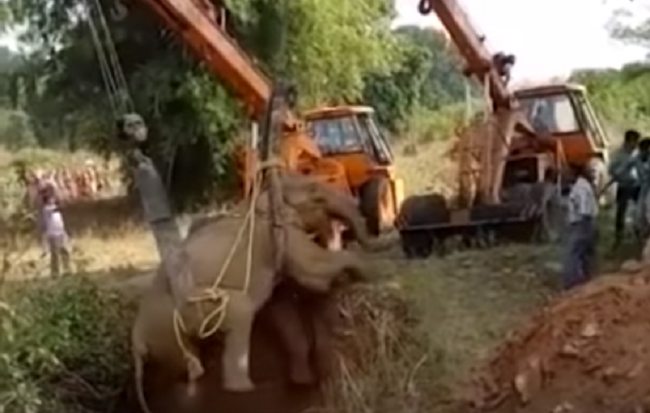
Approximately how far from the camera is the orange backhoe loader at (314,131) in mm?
14172

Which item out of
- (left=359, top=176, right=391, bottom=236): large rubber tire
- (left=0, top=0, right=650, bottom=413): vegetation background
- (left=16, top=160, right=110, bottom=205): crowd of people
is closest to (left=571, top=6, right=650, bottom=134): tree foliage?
(left=0, top=0, right=650, bottom=413): vegetation background

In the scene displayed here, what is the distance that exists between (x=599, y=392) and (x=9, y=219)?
19.6ft

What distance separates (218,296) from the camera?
10.4 m

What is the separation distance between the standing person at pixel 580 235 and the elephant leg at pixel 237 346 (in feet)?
15.1

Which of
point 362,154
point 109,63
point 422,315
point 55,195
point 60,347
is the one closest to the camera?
point 60,347

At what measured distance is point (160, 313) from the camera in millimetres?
10539

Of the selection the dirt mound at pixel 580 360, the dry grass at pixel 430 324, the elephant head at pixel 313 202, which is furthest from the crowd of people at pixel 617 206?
the dirt mound at pixel 580 360

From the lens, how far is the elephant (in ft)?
33.9

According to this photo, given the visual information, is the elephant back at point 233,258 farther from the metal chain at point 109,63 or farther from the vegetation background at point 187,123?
the metal chain at point 109,63

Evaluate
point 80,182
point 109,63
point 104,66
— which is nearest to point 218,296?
point 104,66

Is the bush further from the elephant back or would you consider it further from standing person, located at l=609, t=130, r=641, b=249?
standing person, located at l=609, t=130, r=641, b=249

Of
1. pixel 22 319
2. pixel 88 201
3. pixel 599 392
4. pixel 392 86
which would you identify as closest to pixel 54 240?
pixel 22 319

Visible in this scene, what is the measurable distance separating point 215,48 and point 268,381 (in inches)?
172

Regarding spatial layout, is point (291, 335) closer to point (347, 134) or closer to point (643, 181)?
point (643, 181)
